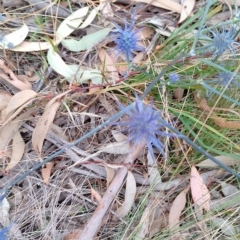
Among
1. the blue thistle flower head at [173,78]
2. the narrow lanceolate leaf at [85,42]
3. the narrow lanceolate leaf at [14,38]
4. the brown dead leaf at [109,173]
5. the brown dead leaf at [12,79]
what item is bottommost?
the brown dead leaf at [109,173]

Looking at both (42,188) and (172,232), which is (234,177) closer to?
(172,232)

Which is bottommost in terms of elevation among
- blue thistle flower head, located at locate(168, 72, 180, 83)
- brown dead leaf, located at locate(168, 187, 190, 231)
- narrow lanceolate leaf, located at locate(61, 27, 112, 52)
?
brown dead leaf, located at locate(168, 187, 190, 231)

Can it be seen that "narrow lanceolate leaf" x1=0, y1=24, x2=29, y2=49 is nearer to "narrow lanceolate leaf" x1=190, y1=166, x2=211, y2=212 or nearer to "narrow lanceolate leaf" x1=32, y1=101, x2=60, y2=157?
"narrow lanceolate leaf" x1=32, y1=101, x2=60, y2=157

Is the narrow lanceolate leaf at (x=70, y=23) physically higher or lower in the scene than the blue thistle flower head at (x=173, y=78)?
higher

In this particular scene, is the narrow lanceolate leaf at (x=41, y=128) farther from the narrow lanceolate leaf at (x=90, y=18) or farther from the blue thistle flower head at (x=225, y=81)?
the blue thistle flower head at (x=225, y=81)

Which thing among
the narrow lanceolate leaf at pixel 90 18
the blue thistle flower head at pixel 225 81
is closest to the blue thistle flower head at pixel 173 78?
the blue thistle flower head at pixel 225 81

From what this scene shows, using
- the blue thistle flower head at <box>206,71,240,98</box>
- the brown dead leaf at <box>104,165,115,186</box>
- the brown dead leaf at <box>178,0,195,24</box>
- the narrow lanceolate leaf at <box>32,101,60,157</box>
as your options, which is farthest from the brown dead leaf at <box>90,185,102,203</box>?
the brown dead leaf at <box>178,0,195,24</box>

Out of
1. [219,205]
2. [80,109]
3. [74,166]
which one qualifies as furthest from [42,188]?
[219,205]

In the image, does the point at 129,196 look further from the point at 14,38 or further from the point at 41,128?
the point at 14,38
